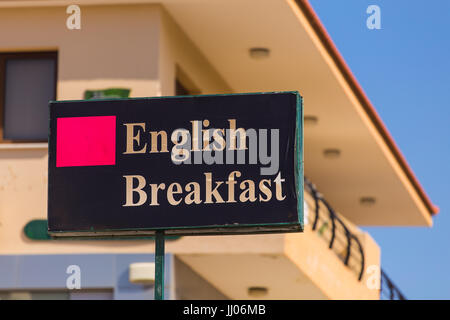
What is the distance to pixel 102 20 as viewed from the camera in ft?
76.0

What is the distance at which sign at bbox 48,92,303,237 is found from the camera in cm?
1245

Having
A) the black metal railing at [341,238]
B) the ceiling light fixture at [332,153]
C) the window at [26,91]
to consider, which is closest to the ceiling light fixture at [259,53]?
the black metal railing at [341,238]

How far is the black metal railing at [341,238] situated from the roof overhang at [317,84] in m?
1.58

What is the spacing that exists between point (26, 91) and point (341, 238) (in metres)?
10.7

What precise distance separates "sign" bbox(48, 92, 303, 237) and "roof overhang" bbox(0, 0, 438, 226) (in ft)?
33.6

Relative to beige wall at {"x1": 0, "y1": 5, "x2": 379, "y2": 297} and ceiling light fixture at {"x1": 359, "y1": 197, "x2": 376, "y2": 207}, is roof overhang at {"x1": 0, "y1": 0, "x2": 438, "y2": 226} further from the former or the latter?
beige wall at {"x1": 0, "y1": 5, "x2": 379, "y2": 297}

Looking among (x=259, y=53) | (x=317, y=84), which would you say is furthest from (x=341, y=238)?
(x=259, y=53)

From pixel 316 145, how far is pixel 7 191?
10.7 metres

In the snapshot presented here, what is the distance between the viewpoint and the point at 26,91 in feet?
77.8

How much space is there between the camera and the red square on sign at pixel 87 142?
12.8 meters

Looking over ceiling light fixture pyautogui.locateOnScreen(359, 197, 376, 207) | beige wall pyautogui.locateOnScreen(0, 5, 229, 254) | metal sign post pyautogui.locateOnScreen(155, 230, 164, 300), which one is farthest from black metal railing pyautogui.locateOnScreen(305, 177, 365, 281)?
metal sign post pyautogui.locateOnScreen(155, 230, 164, 300)

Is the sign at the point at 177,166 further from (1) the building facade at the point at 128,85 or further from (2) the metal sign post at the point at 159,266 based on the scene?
(1) the building facade at the point at 128,85

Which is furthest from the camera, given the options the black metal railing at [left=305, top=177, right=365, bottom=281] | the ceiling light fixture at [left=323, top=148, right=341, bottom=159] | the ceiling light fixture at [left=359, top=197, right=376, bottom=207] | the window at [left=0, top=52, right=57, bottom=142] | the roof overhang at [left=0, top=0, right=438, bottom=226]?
the ceiling light fixture at [left=359, top=197, right=376, bottom=207]

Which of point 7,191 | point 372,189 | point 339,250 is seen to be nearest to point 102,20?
point 7,191
